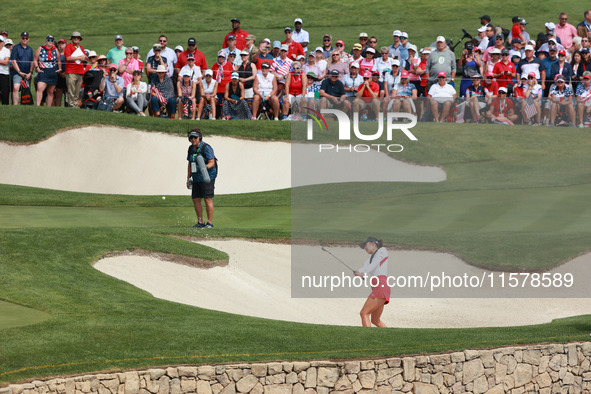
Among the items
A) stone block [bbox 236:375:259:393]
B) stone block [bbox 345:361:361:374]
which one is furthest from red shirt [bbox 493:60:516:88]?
stone block [bbox 236:375:259:393]

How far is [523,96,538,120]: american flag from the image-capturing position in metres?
26.9

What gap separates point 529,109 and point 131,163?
1189 centimetres

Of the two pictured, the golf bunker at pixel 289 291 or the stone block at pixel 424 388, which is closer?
the stone block at pixel 424 388

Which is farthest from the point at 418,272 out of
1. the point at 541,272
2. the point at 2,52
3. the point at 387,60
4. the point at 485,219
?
the point at 2,52

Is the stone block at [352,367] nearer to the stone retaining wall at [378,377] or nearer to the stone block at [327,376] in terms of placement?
the stone retaining wall at [378,377]

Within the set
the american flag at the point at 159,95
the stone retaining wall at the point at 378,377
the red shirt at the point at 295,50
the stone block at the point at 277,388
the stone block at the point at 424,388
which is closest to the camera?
the stone retaining wall at the point at 378,377

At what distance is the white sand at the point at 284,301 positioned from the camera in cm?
1844

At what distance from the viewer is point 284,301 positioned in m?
19.0

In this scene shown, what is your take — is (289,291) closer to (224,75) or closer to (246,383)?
(246,383)

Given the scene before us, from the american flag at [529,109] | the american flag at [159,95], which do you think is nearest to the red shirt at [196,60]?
the american flag at [159,95]

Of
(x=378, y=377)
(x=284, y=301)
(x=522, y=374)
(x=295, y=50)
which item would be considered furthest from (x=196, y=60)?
(x=378, y=377)

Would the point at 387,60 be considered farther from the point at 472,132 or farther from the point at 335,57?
the point at 472,132

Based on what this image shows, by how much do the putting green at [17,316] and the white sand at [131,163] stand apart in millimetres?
14849

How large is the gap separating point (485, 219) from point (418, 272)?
4.03 meters
